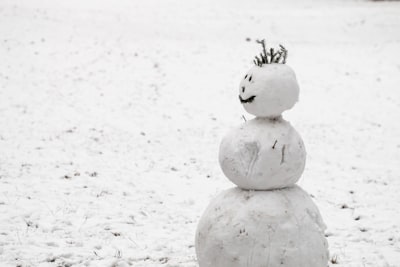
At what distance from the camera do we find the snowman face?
4922 millimetres

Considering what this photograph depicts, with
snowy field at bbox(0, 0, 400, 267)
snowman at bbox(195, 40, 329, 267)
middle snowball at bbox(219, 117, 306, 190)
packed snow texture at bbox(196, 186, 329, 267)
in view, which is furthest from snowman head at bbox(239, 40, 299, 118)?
snowy field at bbox(0, 0, 400, 267)

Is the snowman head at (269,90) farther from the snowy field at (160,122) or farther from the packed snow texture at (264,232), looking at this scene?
the snowy field at (160,122)

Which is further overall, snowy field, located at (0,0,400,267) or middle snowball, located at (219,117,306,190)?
snowy field, located at (0,0,400,267)

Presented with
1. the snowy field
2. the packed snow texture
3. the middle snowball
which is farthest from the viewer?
the snowy field

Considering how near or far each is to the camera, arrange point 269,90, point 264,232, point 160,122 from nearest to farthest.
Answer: point 264,232
point 269,90
point 160,122

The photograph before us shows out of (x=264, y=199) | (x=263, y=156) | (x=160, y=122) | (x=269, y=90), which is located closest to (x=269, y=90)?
(x=269, y=90)

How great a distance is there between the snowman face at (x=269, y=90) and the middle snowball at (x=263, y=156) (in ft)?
0.66

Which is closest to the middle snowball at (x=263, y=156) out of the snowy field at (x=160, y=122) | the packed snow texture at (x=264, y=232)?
the packed snow texture at (x=264, y=232)

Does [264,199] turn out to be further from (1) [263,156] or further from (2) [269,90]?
(2) [269,90]

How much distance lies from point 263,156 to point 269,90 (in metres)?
0.72

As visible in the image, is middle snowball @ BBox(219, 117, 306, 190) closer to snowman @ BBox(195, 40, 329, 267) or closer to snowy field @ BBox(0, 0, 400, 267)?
snowman @ BBox(195, 40, 329, 267)

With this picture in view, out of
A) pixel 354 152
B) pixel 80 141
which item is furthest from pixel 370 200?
pixel 80 141

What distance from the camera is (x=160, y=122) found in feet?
47.7

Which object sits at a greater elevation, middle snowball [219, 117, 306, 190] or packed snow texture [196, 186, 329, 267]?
middle snowball [219, 117, 306, 190]
